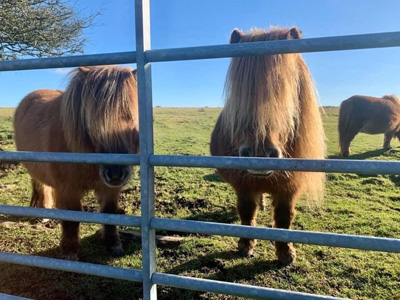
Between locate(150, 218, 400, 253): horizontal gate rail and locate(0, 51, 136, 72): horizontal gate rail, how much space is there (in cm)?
75

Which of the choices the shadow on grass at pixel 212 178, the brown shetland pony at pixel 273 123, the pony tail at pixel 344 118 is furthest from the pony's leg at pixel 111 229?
the pony tail at pixel 344 118

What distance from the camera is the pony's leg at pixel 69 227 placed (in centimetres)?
301

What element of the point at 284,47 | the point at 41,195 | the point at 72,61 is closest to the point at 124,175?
the point at 72,61

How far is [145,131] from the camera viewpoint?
1.31 m

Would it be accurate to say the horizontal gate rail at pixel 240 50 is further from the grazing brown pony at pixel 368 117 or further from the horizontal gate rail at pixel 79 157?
the grazing brown pony at pixel 368 117

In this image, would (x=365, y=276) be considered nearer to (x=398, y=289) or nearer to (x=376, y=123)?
(x=398, y=289)

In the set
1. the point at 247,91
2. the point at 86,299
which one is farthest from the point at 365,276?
the point at 86,299

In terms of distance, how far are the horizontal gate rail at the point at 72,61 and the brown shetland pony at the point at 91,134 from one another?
98 centimetres

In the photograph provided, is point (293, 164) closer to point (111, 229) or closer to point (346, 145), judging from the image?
point (111, 229)

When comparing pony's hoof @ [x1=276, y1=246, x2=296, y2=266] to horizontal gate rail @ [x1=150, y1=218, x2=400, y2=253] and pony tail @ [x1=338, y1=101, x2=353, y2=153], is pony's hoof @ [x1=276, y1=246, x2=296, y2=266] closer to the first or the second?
horizontal gate rail @ [x1=150, y1=218, x2=400, y2=253]

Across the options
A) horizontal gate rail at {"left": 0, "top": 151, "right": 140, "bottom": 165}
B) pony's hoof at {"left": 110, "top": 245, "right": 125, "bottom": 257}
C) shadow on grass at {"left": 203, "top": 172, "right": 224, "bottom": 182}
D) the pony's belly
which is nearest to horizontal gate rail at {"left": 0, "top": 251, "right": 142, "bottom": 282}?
horizontal gate rail at {"left": 0, "top": 151, "right": 140, "bottom": 165}

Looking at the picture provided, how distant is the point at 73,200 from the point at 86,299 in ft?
3.17

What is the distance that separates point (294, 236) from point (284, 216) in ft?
6.49

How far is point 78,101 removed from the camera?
109 inches
